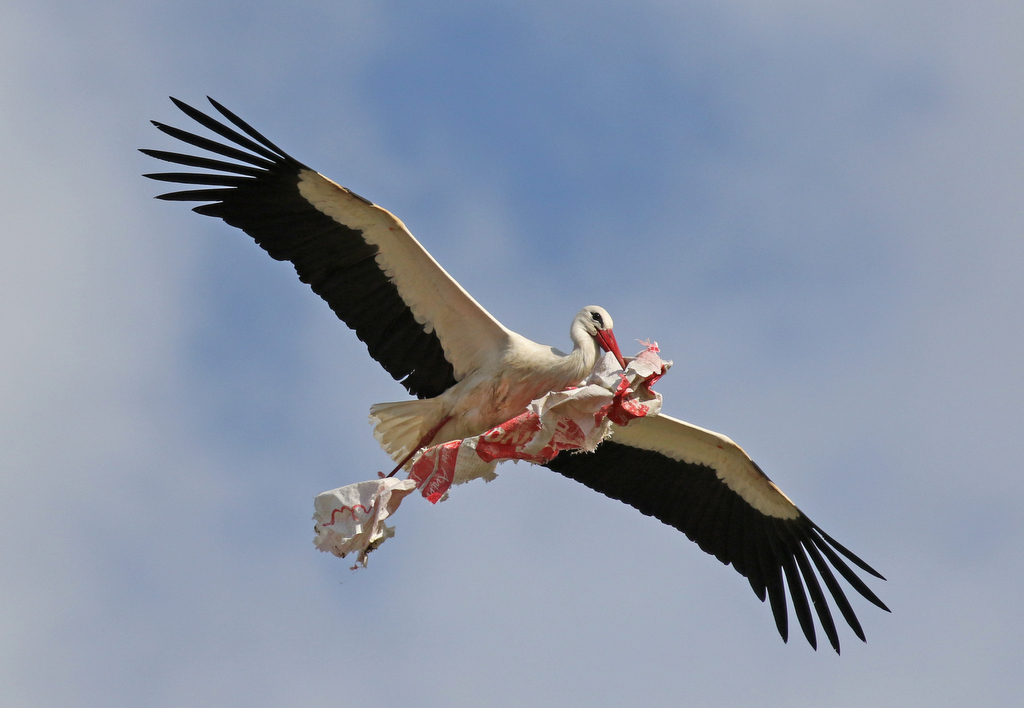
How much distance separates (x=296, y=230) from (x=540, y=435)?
8.18ft

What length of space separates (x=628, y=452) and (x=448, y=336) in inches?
76.7

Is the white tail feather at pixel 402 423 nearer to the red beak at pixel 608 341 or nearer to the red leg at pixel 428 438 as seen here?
the red leg at pixel 428 438

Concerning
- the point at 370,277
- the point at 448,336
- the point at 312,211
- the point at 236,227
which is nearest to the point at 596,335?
the point at 448,336

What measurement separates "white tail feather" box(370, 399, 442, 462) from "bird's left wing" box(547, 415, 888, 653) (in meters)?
1.35

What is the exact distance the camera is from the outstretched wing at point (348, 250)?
7484 mm

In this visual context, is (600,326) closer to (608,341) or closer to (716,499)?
(608,341)

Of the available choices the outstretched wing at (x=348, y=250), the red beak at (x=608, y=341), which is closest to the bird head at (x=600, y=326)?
the red beak at (x=608, y=341)

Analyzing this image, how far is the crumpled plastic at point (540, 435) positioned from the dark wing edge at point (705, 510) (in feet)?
6.71

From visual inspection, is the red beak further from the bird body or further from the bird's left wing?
the bird's left wing

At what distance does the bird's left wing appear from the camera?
8.57 m

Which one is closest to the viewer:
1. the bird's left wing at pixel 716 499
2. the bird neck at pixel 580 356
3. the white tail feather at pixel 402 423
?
the bird neck at pixel 580 356

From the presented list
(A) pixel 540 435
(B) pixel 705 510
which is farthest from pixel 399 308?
(B) pixel 705 510

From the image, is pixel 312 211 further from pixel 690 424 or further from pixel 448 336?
pixel 690 424

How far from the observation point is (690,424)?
8.30 meters
